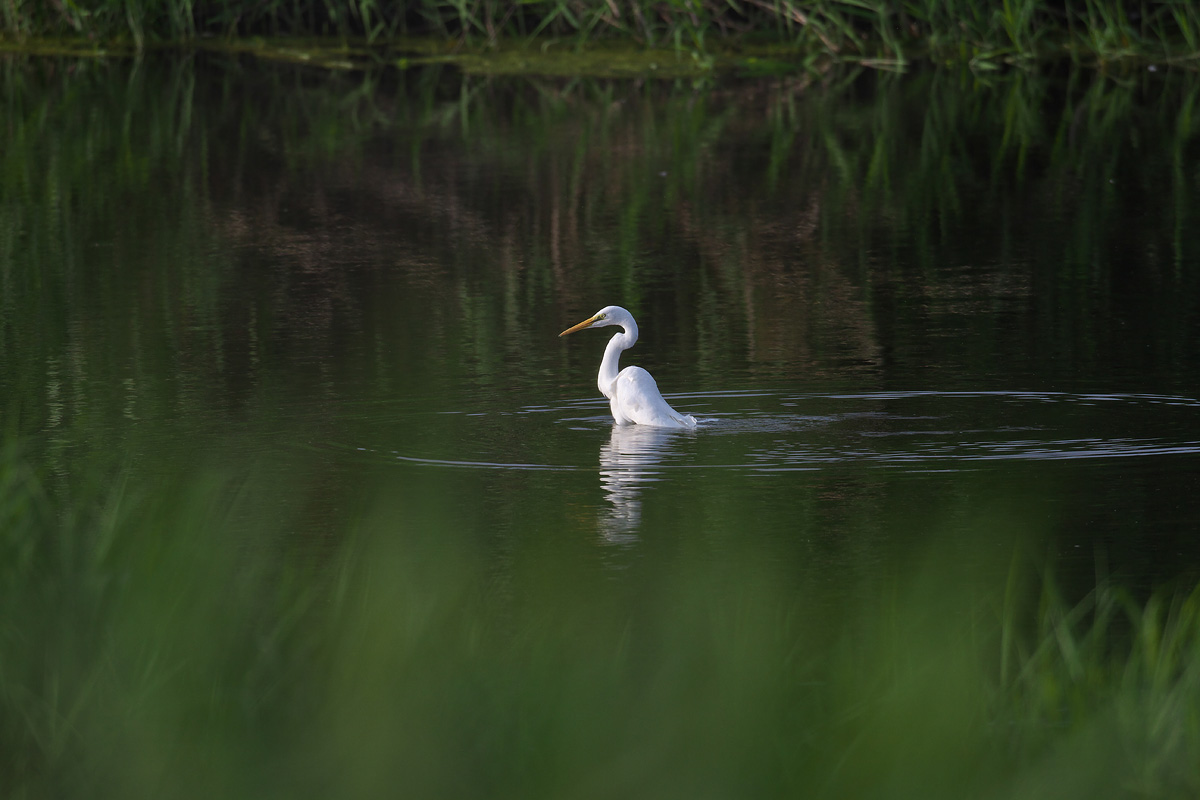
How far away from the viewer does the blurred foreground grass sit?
329 centimetres

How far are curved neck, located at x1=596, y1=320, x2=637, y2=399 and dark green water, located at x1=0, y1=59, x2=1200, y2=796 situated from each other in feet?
0.50

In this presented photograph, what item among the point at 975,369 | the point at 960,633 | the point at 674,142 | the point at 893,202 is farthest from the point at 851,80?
the point at 960,633

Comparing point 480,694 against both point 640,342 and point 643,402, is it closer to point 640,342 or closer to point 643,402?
point 643,402

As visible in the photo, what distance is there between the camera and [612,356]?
912 cm

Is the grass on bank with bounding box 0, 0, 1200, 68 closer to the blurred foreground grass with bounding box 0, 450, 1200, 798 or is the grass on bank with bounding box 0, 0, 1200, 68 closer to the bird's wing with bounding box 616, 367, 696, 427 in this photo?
the bird's wing with bounding box 616, 367, 696, 427

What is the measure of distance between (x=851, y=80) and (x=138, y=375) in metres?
16.9

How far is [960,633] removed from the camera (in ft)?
12.5

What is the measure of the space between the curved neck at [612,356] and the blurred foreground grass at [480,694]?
426 centimetres

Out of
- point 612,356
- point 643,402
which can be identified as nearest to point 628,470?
point 643,402

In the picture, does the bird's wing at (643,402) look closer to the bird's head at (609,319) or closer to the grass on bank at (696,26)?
the bird's head at (609,319)

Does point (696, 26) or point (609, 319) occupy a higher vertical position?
point (696, 26)

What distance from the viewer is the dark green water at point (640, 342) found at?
266 inches

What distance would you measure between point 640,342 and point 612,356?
4.68 feet

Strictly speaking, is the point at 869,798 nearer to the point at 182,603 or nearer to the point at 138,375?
the point at 182,603
